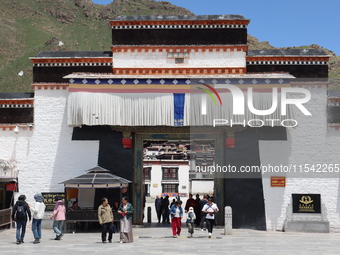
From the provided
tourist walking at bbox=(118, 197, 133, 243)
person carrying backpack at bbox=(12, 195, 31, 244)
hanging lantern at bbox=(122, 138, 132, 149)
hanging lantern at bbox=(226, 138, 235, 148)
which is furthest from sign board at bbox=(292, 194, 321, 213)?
person carrying backpack at bbox=(12, 195, 31, 244)

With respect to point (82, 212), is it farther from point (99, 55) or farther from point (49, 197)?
point (99, 55)

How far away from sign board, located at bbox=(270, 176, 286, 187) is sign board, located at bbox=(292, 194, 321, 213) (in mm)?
800

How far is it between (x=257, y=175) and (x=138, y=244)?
8.76m

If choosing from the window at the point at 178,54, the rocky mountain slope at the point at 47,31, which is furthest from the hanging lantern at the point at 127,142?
the rocky mountain slope at the point at 47,31

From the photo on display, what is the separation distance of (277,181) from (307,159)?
5.95ft

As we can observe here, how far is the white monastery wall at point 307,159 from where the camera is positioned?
23.8m

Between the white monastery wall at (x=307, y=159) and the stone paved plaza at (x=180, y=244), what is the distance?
87.2 inches

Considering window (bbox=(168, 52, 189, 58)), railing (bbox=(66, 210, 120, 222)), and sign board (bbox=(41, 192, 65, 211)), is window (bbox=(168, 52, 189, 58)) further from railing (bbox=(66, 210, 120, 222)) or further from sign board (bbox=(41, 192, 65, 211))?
railing (bbox=(66, 210, 120, 222))

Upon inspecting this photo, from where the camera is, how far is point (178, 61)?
2539 centimetres

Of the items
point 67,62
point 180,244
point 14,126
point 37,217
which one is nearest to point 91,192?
point 14,126

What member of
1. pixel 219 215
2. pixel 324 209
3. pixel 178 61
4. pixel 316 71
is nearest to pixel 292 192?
pixel 324 209

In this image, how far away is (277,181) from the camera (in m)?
23.9

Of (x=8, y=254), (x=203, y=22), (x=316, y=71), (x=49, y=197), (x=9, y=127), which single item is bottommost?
(x=8, y=254)

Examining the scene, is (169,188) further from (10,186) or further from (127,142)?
Answer: (10,186)
